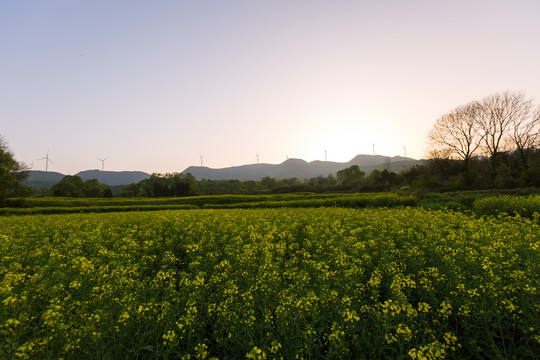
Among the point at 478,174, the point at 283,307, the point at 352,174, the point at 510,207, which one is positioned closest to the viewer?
the point at 283,307

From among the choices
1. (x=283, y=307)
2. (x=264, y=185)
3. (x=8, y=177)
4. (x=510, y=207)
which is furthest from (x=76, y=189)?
(x=510, y=207)

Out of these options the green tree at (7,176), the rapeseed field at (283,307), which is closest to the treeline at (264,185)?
the green tree at (7,176)

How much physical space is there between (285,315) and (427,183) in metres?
52.5

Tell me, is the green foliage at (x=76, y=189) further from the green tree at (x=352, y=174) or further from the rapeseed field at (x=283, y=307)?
the rapeseed field at (x=283, y=307)

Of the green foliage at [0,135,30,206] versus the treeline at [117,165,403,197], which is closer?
the green foliage at [0,135,30,206]

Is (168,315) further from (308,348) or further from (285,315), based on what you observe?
(308,348)

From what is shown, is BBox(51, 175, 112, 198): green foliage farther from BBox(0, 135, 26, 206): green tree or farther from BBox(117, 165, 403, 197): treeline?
BBox(0, 135, 26, 206): green tree

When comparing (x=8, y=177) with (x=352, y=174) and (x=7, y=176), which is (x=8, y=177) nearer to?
(x=7, y=176)

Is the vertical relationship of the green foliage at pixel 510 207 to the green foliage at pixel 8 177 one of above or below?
below

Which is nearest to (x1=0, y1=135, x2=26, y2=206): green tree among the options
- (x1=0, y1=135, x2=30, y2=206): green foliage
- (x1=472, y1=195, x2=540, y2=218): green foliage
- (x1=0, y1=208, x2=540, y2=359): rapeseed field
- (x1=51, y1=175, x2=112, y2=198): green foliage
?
(x1=0, y1=135, x2=30, y2=206): green foliage

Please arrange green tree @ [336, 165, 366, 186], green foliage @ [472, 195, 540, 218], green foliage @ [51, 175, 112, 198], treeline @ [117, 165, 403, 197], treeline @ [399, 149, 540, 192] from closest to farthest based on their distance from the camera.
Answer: green foliage @ [472, 195, 540, 218]
treeline @ [399, 149, 540, 192]
treeline @ [117, 165, 403, 197]
green foliage @ [51, 175, 112, 198]
green tree @ [336, 165, 366, 186]

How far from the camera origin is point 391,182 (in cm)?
6262

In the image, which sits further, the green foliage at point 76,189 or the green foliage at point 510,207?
the green foliage at point 76,189

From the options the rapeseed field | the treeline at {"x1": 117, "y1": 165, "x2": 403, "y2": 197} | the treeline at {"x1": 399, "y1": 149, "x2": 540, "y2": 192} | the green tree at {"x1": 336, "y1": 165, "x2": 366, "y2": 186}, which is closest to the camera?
the rapeseed field
